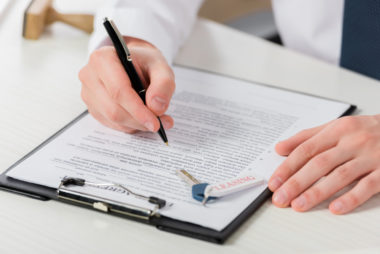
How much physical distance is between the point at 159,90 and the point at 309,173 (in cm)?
24

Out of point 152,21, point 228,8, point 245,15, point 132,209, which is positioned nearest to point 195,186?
point 132,209

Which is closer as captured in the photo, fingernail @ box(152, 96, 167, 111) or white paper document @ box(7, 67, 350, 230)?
white paper document @ box(7, 67, 350, 230)

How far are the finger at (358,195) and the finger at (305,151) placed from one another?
0.07 m

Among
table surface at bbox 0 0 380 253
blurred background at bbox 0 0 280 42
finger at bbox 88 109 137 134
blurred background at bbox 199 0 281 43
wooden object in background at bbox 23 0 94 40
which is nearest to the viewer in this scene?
table surface at bbox 0 0 380 253

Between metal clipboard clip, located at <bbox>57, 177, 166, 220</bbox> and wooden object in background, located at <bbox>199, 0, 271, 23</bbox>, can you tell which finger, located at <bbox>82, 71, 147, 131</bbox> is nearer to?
metal clipboard clip, located at <bbox>57, 177, 166, 220</bbox>

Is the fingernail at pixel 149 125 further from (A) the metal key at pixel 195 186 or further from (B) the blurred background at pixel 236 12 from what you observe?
(B) the blurred background at pixel 236 12

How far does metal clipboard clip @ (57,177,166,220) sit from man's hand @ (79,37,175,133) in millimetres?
139

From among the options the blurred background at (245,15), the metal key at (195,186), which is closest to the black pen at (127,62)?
the metal key at (195,186)

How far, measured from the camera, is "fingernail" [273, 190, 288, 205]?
2.17ft

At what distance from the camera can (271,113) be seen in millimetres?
873

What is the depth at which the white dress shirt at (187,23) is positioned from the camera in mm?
1051

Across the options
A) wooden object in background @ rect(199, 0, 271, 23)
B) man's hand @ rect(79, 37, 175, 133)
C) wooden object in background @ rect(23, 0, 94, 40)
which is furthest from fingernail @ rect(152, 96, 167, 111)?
wooden object in background @ rect(199, 0, 271, 23)

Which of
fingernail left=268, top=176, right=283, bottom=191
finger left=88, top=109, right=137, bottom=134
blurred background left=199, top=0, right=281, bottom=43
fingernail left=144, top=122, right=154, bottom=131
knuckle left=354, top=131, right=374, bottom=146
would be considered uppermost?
blurred background left=199, top=0, right=281, bottom=43

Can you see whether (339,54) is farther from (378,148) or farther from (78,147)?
(78,147)
